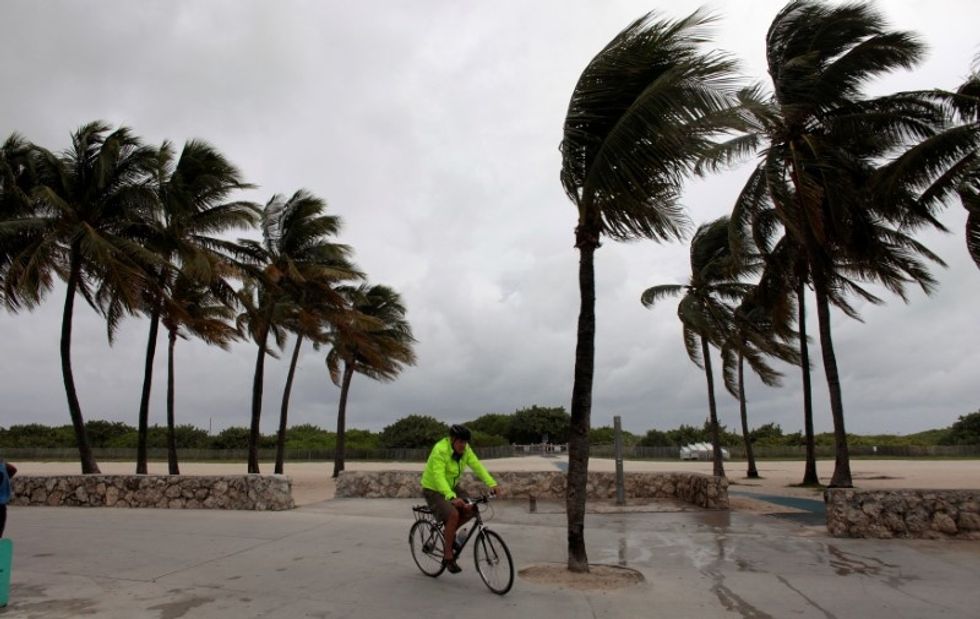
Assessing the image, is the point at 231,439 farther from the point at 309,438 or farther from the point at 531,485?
the point at 531,485

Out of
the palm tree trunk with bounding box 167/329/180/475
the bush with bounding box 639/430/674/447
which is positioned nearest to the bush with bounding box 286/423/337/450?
the bush with bounding box 639/430/674/447

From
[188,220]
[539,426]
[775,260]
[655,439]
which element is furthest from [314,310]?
[539,426]

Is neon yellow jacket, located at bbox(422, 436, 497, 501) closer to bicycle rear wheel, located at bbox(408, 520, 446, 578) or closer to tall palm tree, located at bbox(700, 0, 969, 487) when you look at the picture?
bicycle rear wheel, located at bbox(408, 520, 446, 578)

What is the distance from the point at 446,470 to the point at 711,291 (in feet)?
55.5

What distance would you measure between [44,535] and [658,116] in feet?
32.0

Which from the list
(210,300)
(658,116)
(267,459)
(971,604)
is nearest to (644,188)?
(658,116)

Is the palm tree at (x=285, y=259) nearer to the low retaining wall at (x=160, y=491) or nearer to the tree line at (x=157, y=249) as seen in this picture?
the tree line at (x=157, y=249)

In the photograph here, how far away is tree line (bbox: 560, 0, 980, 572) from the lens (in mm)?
6855

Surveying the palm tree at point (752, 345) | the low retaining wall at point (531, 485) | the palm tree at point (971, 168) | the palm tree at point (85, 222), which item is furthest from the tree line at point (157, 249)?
the palm tree at point (971, 168)

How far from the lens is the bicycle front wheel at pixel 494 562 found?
5750mm

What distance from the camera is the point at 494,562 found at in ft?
19.2

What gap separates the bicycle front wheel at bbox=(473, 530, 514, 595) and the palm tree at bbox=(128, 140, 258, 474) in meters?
12.6

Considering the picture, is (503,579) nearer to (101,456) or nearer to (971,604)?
(971,604)

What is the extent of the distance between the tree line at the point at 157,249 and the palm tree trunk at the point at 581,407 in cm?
1109
